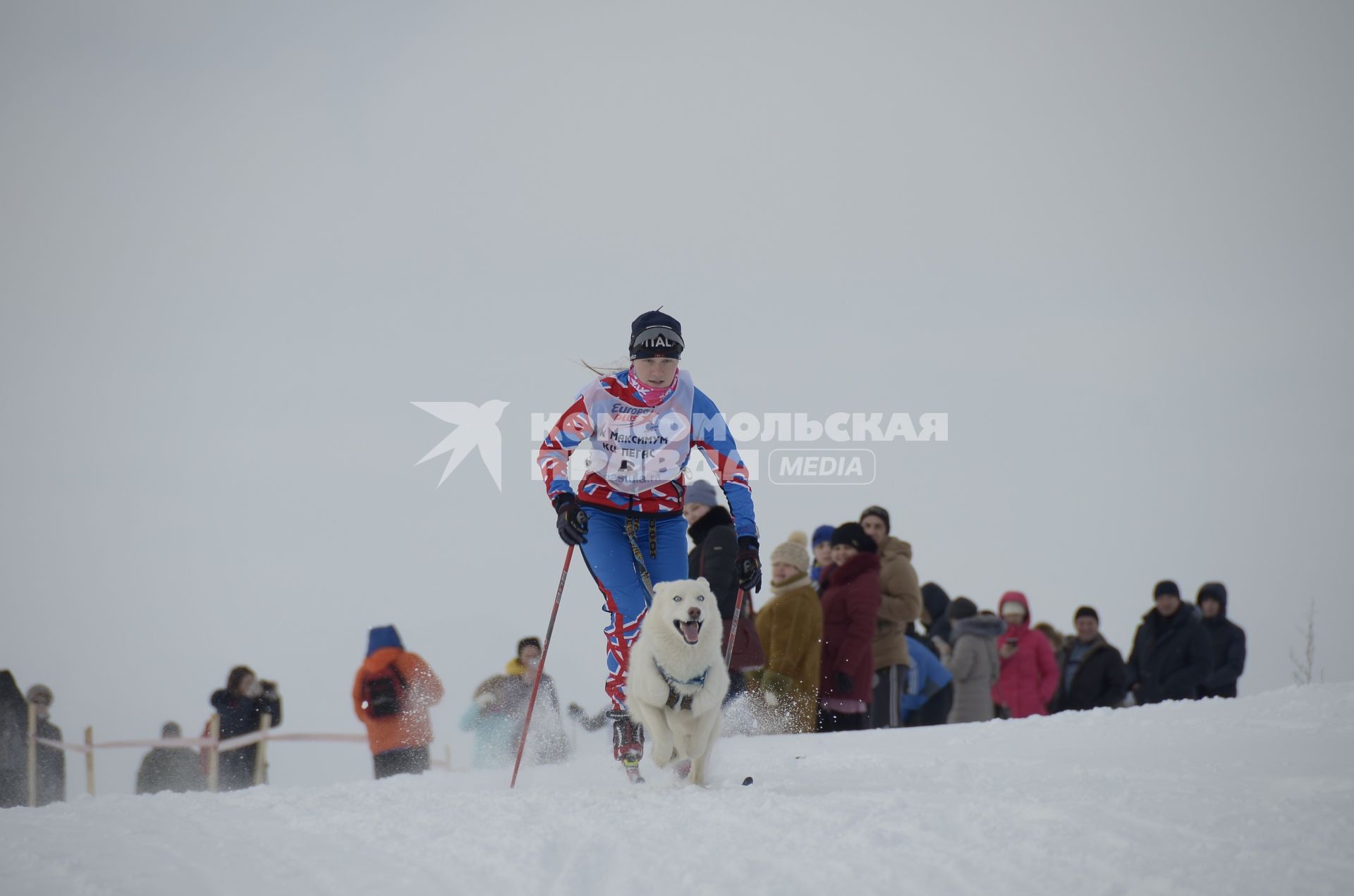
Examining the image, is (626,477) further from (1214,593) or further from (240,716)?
(1214,593)

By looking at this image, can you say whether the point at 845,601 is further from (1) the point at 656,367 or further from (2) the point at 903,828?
(2) the point at 903,828

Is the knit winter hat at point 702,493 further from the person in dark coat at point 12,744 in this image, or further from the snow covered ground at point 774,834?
the person in dark coat at point 12,744

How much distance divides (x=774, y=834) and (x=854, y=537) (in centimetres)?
409

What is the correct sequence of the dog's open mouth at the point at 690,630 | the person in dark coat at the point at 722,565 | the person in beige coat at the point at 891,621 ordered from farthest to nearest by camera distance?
the person in beige coat at the point at 891,621
the person in dark coat at the point at 722,565
the dog's open mouth at the point at 690,630

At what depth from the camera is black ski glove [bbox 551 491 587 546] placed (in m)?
4.98

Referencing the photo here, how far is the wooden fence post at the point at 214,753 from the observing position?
25.4 ft

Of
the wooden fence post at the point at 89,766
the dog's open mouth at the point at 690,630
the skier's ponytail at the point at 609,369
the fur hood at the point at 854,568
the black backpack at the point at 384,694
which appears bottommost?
the wooden fence post at the point at 89,766

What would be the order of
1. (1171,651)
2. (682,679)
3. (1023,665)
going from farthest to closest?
(1023,665), (1171,651), (682,679)

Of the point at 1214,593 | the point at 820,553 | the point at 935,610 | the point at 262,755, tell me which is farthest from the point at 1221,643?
the point at 262,755

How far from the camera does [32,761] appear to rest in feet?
26.0

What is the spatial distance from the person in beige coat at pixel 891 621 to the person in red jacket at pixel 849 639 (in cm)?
19

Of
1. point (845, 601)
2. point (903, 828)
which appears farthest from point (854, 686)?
point (903, 828)

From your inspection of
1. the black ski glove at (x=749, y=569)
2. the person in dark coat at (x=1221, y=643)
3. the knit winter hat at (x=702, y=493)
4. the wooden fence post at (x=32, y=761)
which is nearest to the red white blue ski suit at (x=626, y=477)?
the black ski glove at (x=749, y=569)

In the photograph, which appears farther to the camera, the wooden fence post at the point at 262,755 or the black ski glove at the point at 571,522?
the wooden fence post at the point at 262,755
